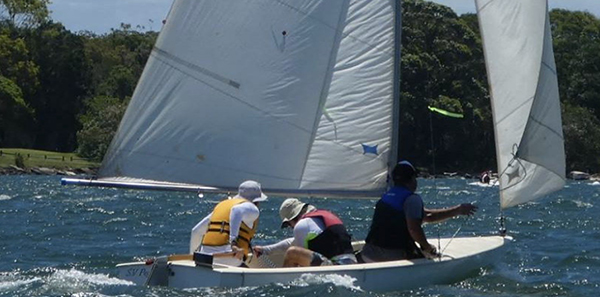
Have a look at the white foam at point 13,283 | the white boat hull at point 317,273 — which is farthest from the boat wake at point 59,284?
the white boat hull at point 317,273

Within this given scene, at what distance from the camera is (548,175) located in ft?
49.8

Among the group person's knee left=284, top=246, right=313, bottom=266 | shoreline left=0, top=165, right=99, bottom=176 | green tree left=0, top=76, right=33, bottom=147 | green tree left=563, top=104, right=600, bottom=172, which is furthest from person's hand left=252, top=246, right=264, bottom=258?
green tree left=0, top=76, right=33, bottom=147

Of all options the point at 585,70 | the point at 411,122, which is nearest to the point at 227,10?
the point at 411,122

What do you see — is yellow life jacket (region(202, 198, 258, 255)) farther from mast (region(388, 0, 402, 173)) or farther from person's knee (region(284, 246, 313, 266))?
mast (region(388, 0, 402, 173))

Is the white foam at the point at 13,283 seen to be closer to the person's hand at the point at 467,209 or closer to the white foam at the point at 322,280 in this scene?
the white foam at the point at 322,280

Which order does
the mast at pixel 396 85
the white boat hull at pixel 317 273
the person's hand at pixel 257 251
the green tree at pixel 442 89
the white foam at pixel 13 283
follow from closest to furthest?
1. the white boat hull at pixel 317 273
2. the person's hand at pixel 257 251
3. the white foam at pixel 13 283
4. the mast at pixel 396 85
5. the green tree at pixel 442 89

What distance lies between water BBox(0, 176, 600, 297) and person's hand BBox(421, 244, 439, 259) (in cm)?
31

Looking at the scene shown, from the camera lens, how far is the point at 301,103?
14867mm

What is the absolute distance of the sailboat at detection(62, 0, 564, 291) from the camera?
47.9 feet

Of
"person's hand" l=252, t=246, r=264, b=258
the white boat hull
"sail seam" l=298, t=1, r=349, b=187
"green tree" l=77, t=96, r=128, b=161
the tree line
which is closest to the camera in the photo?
the white boat hull

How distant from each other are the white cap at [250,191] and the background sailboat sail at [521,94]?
Result: 285 cm

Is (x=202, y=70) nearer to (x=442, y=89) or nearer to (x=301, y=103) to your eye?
(x=301, y=103)

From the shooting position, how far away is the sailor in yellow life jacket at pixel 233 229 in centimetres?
1350

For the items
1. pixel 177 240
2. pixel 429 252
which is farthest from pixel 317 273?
pixel 177 240
